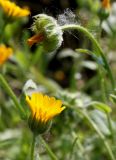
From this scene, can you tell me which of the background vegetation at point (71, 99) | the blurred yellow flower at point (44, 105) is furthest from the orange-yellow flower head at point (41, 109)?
the background vegetation at point (71, 99)

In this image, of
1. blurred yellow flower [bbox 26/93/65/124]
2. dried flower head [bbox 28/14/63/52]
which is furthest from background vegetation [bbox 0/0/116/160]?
blurred yellow flower [bbox 26/93/65/124]

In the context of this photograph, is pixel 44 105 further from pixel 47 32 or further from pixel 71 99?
pixel 71 99

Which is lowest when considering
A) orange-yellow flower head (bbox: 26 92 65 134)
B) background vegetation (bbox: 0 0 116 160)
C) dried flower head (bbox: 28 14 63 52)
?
background vegetation (bbox: 0 0 116 160)

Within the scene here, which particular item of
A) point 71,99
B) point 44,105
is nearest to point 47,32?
point 44,105

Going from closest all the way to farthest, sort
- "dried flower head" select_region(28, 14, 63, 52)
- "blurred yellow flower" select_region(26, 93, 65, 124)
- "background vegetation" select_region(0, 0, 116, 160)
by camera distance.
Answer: "blurred yellow flower" select_region(26, 93, 65, 124)
"dried flower head" select_region(28, 14, 63, 52)
"background vegetation" select_region(0, 0, 116, 160)

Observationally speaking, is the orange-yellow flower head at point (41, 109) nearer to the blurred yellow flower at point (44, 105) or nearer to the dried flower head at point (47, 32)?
the blurred yellow flower at point (44, 105)

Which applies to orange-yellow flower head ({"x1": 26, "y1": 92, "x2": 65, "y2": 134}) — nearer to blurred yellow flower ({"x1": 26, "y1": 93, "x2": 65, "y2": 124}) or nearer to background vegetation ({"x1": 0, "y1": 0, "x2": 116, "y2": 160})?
blurred yellow flower ({"x1": 26, "y1": 93, "x2": 65, "y2": 124})

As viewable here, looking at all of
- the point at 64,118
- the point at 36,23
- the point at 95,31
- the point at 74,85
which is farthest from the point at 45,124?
the point at 74,85
